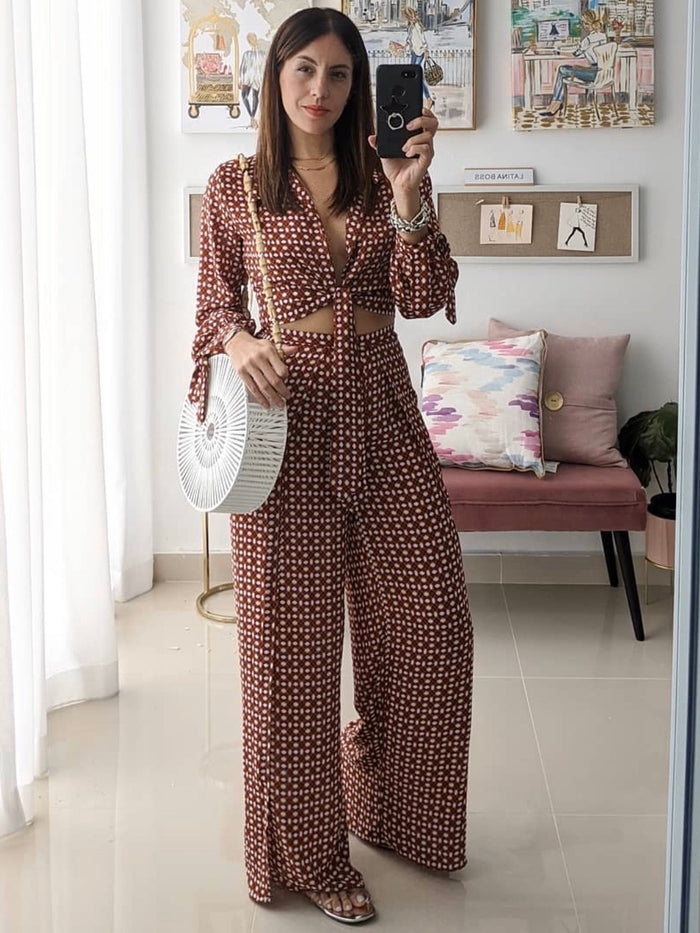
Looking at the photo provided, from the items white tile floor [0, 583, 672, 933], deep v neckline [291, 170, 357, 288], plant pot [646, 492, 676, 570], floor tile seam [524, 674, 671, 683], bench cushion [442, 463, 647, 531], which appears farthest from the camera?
plant pot [646, 492, 676, 570]

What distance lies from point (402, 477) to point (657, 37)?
2.25 metres

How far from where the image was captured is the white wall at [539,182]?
3615mm

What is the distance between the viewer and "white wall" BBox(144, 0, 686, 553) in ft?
11.9

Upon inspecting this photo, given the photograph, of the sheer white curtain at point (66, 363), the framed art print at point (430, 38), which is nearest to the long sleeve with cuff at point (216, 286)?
the sheer white curtain at point (66, 363)

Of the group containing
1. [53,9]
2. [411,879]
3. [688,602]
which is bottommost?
[411,879]

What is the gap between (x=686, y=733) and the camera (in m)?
1.39

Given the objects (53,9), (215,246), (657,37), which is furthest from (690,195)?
(657,37)

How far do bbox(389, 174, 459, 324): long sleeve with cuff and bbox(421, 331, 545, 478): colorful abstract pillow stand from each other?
→ 5.08ft

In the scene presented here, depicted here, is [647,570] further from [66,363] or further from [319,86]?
[319,86]

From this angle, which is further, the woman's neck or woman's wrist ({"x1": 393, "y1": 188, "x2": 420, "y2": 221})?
the woman's neck

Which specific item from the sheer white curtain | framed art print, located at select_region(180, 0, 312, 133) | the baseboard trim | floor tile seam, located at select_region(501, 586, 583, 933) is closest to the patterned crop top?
the sheer white curtain

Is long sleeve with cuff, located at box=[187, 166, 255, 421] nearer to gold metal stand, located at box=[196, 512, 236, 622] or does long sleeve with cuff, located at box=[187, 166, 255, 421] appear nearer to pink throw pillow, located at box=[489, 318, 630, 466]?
gold metal stand, located at box=[196, 512, 236, 622]

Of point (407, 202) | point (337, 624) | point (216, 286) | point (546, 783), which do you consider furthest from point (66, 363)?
point (546, 783)

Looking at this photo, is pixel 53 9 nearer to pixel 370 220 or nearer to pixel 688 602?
pixel 370 220
